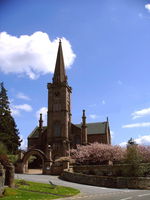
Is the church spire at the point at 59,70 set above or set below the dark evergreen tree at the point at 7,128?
above

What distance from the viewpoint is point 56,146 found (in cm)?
6450

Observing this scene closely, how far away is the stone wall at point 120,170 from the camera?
102 ft

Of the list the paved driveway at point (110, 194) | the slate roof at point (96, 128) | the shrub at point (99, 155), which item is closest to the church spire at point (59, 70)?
the slate roof at point (96, 128)

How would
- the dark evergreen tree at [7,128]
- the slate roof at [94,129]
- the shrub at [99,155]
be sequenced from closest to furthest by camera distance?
the shrub at [99,155] < the dark evergreen tree at [7,128] < the slate roof at [94,129]

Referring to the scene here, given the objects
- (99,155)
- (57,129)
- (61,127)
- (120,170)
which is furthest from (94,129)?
(120,170)

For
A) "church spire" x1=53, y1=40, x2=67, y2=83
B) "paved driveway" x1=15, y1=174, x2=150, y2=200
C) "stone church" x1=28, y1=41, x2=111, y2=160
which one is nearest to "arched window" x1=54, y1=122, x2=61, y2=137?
"stone church" x1=28, y1=41, x2=111, y2=160

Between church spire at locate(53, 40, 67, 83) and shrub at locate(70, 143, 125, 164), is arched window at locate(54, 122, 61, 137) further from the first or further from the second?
shrub at locate(70, 143, 125, 164)

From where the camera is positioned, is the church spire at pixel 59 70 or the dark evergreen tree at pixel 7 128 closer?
the dark evergreen tree at pixel 7 128

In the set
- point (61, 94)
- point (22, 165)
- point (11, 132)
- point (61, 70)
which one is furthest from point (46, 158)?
point (61, 70)

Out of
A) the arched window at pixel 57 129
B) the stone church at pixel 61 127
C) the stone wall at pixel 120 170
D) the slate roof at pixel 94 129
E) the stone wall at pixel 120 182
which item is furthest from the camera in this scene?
the slate roof at pixel 94 129

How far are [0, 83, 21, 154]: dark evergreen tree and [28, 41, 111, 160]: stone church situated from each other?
247 inches

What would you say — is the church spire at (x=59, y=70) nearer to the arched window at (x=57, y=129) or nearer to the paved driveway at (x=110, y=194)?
the arched window at (x=57, y=129)

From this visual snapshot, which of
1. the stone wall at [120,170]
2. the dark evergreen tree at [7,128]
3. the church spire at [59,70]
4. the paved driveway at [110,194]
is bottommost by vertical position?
the paved driveway at [110,194]

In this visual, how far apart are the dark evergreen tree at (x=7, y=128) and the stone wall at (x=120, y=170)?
20.4m
